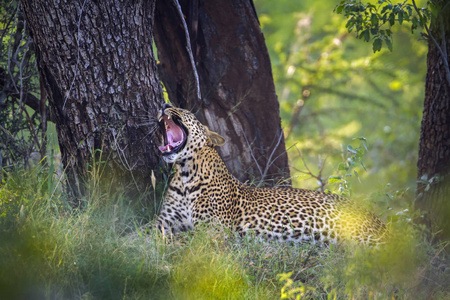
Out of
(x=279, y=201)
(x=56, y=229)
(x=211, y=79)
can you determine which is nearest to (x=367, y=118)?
(x=211, y=79)

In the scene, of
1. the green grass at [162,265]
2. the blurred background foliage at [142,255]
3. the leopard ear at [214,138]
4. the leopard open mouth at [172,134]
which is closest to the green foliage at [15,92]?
the blurred background foliage at [142,255]

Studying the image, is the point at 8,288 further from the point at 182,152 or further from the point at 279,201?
the point at 279,201

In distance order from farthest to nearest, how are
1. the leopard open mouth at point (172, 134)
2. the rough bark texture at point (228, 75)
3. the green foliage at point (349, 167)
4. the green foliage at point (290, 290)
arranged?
the rough bark texture at point (228, 75)
the green foliage at point (349, 167)
the leopard open mouth at point (172, 134)
the green foliage at point (290, 290)

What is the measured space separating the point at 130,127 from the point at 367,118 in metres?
12.1

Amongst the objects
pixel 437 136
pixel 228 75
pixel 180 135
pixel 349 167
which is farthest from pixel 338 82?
pixel 180 135

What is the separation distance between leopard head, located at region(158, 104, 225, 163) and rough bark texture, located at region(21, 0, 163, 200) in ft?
0.68

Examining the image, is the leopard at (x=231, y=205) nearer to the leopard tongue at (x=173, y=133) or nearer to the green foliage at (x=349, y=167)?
the leopard tongue at (x=173, y=133)

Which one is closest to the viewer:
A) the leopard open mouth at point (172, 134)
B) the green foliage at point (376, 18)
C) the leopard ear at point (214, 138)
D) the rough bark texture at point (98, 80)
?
the rough bark texture at point (98, 80)

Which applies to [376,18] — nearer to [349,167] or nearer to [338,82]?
[349,167]

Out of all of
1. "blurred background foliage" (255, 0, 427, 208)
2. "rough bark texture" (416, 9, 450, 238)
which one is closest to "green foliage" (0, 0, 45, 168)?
"rough bark texture" (416, 9, 450, 238)

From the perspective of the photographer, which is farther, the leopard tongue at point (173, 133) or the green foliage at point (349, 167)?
the green foliage at point (349, 167)

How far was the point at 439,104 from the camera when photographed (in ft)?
21.4

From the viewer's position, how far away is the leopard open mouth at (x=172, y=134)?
6.07m

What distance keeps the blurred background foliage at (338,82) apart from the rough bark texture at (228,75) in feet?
19.4
